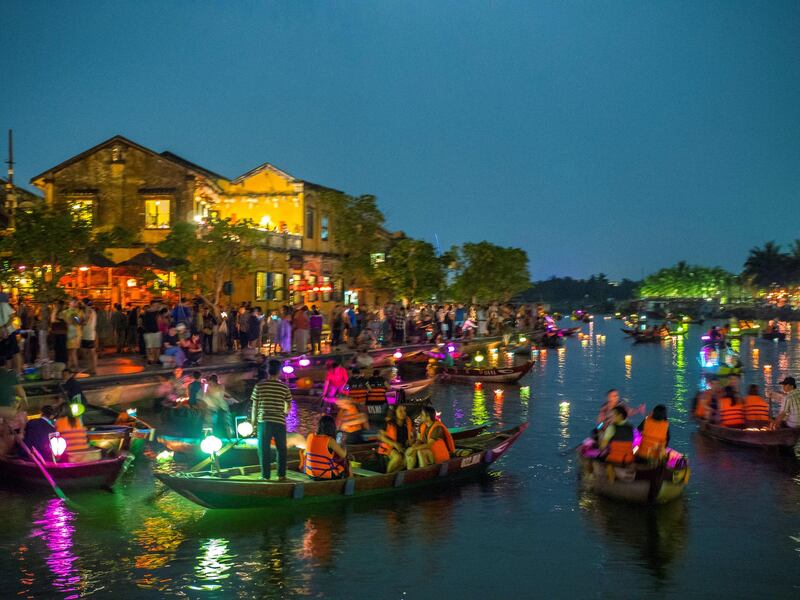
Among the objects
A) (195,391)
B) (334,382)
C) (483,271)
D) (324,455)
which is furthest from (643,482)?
(483,271)

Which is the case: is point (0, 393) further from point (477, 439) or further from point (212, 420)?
point (477, 439)

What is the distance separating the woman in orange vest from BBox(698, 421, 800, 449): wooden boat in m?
0.59

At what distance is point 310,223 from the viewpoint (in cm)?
4919

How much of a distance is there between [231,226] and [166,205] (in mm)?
6447

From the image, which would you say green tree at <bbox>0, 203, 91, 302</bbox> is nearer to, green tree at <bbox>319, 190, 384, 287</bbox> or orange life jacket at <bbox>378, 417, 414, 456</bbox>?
orange life jacket at <bbox>378, 417, 414, 456</bbox>

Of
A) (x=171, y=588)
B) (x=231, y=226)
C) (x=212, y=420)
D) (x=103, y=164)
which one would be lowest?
(x=171, y=588)

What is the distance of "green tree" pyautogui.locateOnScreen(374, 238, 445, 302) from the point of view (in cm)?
5345

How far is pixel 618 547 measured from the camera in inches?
519

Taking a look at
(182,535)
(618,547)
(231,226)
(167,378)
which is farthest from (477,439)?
(231,226)

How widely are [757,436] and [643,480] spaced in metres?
5.87

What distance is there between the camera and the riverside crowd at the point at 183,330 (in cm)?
2523

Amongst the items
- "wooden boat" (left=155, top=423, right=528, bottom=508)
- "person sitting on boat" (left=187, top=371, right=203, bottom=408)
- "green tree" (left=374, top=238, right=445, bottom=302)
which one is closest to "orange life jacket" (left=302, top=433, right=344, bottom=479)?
"wooden boat" (left=155, top=423, right=528, bottom=508)

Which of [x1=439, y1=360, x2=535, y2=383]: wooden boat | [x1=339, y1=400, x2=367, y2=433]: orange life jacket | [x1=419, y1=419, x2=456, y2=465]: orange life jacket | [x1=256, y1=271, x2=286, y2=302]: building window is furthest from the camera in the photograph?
[x1=256, y1=271, x2=286, y2=302]: building window

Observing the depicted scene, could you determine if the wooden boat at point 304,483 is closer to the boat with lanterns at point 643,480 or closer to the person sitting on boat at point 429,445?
the person sitting on boat at point 429,445
